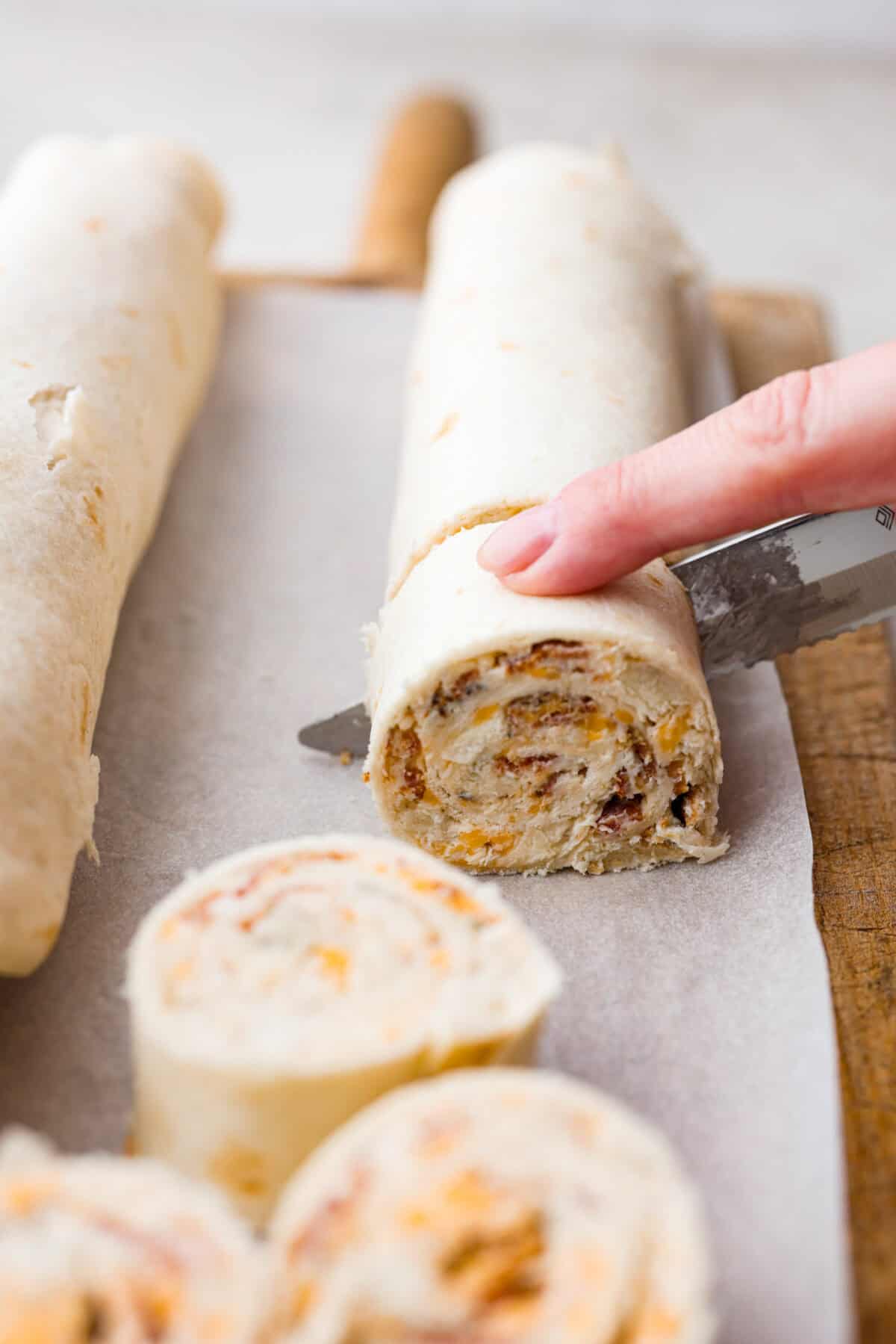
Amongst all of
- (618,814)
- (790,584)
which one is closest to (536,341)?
(790,584)

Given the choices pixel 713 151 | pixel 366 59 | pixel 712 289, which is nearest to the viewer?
pixel 712 289

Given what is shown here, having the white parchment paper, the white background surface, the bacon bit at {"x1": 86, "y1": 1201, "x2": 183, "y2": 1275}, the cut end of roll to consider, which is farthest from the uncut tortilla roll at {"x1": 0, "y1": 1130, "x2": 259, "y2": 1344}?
the white background surface

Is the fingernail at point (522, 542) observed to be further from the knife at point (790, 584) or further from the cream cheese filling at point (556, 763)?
the knife at point (790, 584)

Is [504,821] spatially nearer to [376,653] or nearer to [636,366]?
[376,653]

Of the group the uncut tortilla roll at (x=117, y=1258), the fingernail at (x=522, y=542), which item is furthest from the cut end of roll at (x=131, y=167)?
the uncut tortilla roll at (x=117, y=1258)

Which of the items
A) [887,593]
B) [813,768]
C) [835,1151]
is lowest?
[813,768]

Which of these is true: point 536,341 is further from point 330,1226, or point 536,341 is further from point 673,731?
point 330,1226

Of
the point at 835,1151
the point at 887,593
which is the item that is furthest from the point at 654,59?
the point at 835,1151
